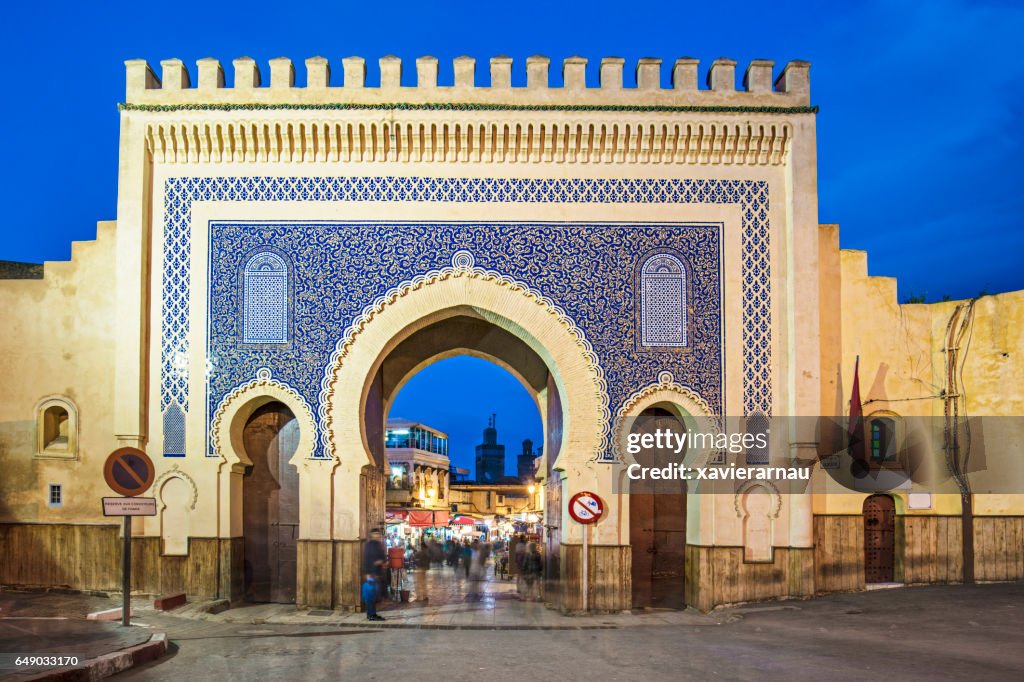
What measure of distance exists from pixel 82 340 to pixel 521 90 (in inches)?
275

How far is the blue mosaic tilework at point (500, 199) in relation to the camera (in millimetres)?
12609

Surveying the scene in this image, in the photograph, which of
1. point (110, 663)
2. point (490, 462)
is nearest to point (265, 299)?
point (110, 663)

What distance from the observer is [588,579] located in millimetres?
12227

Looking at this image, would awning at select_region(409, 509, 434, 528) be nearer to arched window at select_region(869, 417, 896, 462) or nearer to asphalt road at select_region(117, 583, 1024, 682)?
asphalt road at select_region(117, 583, 1024, 682)

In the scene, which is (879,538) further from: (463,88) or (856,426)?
(463,88)

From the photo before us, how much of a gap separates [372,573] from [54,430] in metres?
5.02

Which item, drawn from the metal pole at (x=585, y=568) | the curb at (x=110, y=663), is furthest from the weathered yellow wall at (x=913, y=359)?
the curb at (x=110, y=663)

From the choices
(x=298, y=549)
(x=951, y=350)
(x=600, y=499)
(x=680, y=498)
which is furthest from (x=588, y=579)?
(x=951, y=350)

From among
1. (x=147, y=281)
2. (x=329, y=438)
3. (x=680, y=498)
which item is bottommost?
(x=680, y=498)

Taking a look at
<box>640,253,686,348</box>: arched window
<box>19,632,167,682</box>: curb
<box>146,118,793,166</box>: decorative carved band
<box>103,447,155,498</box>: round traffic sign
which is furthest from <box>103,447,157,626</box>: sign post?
<box>640,253,686,348</box>: arched window

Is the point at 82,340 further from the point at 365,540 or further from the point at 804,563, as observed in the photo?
the point at 804,563

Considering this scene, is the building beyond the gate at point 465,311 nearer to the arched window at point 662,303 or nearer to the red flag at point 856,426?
the arched window at point 662,303

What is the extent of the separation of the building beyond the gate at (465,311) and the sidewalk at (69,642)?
2016mm

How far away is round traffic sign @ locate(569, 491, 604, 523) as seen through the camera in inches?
477
